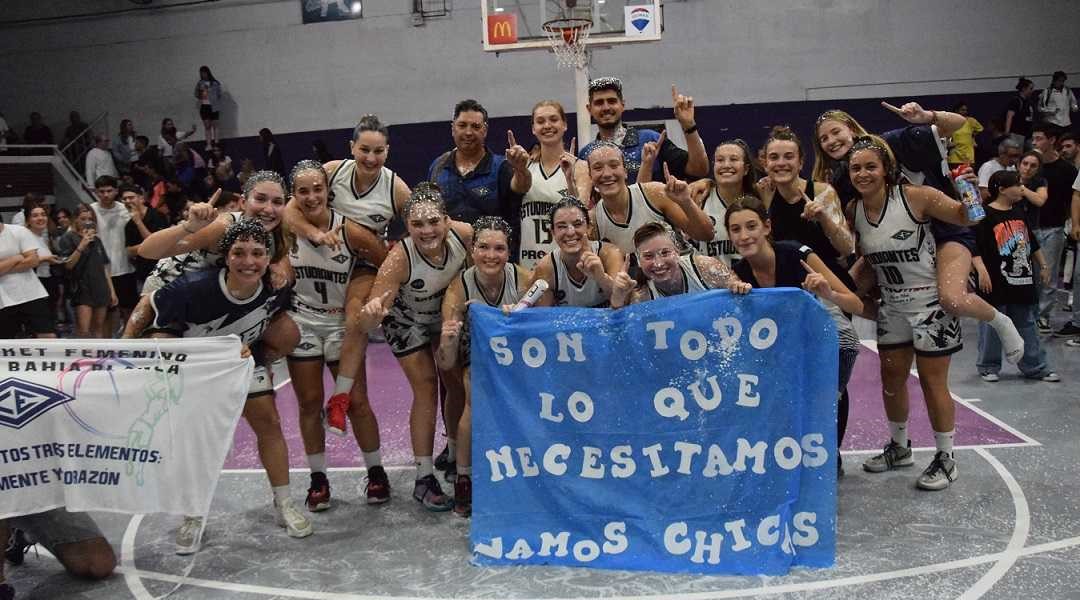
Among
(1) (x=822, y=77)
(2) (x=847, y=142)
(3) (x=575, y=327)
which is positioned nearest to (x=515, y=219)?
(3) (x=575, y=327)

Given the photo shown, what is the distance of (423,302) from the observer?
5055 millimetres

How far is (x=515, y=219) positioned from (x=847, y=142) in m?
2.06

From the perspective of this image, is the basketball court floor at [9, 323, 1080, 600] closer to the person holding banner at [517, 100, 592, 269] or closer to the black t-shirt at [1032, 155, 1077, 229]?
the person holding banner at [517, 100, 592, 269]

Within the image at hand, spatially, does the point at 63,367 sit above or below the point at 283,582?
above

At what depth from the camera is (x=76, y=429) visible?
4.12 meters

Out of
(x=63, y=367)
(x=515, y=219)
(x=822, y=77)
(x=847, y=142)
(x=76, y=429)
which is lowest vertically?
(x=76, y=429)

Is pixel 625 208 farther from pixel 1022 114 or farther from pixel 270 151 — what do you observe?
pixel 1022 114

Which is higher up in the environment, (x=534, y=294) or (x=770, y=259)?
(x=770, y=259)

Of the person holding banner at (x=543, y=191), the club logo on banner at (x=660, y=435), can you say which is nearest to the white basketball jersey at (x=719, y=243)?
the person holding banner at (x=543, y=191)

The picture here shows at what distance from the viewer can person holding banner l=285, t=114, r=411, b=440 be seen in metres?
4.97

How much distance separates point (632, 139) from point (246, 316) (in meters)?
2.65

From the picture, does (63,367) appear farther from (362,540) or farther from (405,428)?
(405,428)

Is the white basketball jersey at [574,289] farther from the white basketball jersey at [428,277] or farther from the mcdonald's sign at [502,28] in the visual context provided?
the mcdonald's sign at [502,28]

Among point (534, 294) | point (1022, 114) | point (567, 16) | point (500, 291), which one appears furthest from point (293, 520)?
point (1022, 114)
